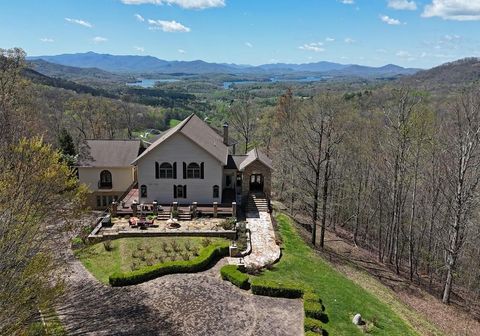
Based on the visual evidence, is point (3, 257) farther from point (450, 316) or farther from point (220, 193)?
point (450, 316)

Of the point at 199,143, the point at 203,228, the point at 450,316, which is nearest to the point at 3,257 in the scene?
the point at 203,228

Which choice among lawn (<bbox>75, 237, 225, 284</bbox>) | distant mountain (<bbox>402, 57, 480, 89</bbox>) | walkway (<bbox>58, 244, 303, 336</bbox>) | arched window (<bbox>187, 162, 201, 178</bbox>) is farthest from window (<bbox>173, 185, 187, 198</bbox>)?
distant mountain (<bbox>402, 57, 480, 89</bbox>)

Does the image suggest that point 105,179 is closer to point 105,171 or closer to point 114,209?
point 105,171

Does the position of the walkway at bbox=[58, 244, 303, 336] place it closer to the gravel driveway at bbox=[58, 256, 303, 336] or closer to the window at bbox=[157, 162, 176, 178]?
the gravel driveway at bbox=[58, 256, 303, 336]

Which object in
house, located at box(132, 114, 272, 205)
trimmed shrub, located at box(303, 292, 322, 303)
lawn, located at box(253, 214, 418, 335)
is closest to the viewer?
lawn, located at box(253, 214, 418, 335)

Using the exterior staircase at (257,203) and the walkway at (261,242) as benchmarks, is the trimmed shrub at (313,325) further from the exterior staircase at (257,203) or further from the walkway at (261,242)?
the exterior staircase at (257,203)

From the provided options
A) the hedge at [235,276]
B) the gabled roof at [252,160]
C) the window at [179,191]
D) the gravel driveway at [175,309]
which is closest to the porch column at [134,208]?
the window at [179,191]

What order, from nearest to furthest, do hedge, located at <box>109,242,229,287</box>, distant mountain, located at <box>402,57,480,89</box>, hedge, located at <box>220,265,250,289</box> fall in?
hedge, located at <box>109,242,229,287</box> → hedge, located at <box>220,265,250,289</box> → distant mountain, located at <box>402,57,480,89</box>
